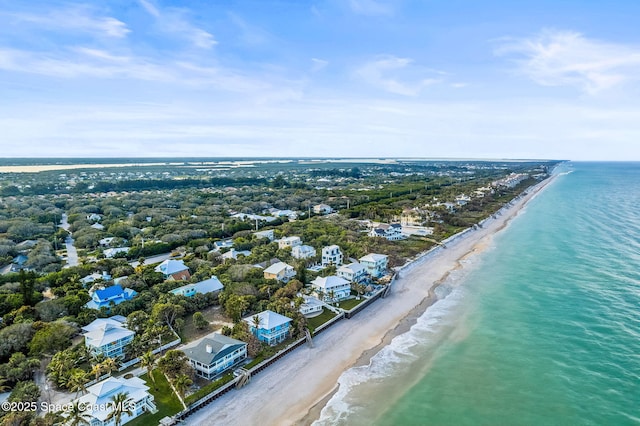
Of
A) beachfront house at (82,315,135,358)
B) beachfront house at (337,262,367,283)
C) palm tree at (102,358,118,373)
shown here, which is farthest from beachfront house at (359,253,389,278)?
palm tree at (102,358,118,373)

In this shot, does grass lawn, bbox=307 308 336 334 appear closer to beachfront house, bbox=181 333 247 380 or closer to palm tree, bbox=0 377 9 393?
beachfront house, bbox=181 333 247 380

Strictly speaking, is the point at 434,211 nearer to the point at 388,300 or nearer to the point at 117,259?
the point at 388,300

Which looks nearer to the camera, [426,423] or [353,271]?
[426,423]

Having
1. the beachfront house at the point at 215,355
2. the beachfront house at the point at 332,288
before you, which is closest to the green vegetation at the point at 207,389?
the beachfront house at the point at 215,355

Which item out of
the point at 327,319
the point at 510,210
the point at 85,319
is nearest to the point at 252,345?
the point at 327,319

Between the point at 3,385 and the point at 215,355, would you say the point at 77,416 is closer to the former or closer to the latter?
the point at 215,355

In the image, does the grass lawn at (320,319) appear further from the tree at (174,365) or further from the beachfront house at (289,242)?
the beachfront house at (289,242)
